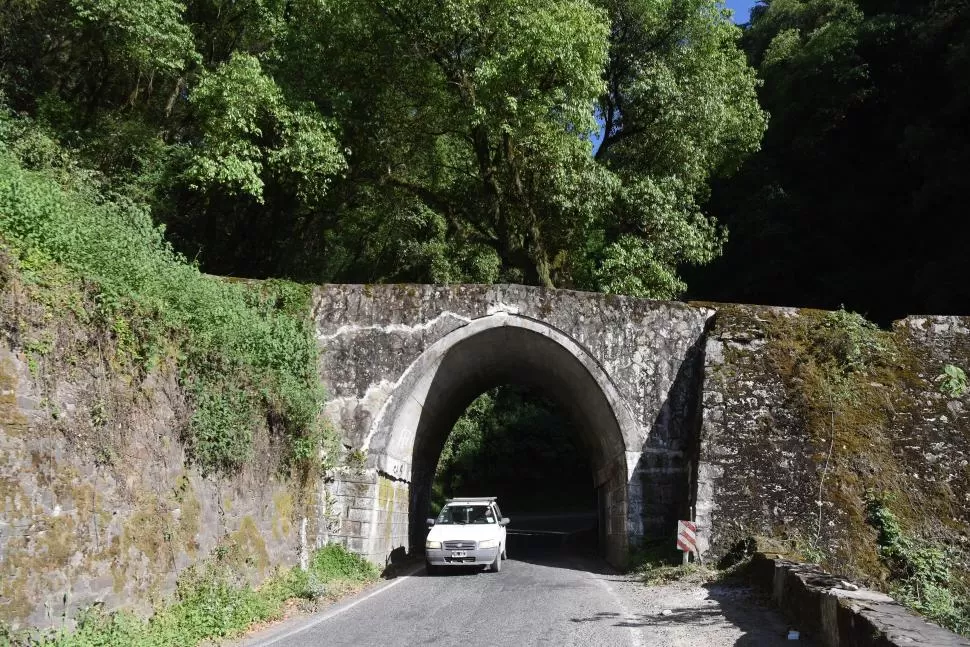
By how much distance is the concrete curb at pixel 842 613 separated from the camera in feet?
18.5

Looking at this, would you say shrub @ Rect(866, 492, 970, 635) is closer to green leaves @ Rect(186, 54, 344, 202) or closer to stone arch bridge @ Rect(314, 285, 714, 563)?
stone arch bridge @ Rect(314, 285, 714, 563)

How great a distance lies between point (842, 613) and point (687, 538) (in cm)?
610

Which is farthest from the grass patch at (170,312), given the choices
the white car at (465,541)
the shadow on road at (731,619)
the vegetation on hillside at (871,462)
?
the vegetation on hillside at (871,462)

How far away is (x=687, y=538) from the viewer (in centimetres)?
1283

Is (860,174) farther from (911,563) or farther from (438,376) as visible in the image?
(438,376)

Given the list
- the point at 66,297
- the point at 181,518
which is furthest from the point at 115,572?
the point at 66,297

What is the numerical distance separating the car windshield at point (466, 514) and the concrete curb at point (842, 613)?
20.7ft

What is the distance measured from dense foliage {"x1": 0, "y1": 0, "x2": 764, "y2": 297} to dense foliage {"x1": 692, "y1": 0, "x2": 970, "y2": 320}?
14.3 ft

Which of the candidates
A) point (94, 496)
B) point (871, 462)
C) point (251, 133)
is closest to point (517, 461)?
point (251, 133)

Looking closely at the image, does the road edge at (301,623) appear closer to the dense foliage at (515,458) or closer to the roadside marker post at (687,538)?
the roadside marker post at (687,538)

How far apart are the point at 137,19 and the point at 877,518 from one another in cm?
1606

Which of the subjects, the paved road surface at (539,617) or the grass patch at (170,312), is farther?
the paved road surface at (539,617)

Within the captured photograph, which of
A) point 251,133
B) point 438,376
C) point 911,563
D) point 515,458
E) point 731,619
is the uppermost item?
point 251,133

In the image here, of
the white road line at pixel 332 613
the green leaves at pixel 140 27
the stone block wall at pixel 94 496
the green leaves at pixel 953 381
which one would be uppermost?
the green leaves at pixel 140 27
